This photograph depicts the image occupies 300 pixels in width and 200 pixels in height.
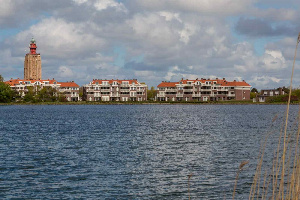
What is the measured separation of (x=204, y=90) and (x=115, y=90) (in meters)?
34.7

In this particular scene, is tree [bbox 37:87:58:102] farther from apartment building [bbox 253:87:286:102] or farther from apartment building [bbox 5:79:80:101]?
apartment building [bbox 253:87:286:102]

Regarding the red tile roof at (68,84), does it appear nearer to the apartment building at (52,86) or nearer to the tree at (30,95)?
the apartment building at (52,86)

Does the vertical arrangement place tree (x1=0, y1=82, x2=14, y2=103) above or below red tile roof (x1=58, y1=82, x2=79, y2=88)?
below

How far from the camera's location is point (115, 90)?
166 metres

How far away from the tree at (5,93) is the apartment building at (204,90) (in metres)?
56.6

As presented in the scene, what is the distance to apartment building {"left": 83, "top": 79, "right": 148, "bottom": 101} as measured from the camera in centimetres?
16388

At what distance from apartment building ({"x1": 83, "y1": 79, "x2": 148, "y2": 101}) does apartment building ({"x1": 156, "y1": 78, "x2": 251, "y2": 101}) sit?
9.13m

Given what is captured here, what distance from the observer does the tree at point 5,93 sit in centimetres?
14212

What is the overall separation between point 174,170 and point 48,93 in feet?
467

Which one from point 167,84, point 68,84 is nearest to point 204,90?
point 167,84

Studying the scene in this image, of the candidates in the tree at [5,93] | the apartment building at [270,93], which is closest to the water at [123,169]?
the tree at [5,93]

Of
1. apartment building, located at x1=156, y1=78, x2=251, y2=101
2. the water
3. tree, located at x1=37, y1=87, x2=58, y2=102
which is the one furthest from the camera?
apartment building, located at x1=156, y1=78, x2=251, y2=101

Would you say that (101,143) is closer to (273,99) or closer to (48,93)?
(48,93)

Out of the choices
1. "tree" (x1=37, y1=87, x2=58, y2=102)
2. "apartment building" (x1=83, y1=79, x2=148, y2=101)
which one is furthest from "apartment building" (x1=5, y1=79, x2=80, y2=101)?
"tree" (x1=37, y1=87, x2=58, y2=102)
